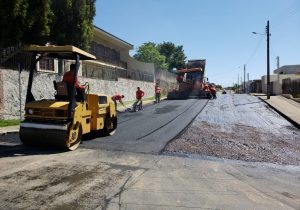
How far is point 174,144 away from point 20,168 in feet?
18.5

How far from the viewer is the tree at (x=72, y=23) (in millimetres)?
19922

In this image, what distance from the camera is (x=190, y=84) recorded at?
134ft

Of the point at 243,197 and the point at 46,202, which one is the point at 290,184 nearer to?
the point at 243,197

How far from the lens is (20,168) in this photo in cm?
923

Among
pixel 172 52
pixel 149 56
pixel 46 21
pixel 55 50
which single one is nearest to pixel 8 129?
pixel 46 21

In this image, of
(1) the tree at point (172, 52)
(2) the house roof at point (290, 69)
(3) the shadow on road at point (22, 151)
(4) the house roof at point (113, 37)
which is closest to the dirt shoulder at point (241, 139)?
(3) the shadow on road at point (22, 151)

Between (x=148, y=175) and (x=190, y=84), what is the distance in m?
32.1

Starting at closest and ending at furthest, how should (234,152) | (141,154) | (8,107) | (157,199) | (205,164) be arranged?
(157,199), (205,164), (141,154), (234,152), (8,107)

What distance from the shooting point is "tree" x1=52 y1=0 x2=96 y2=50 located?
784 inches

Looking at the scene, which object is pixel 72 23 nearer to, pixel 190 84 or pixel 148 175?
pixel 148 175

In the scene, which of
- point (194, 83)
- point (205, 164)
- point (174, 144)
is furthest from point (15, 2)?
point (194, 83)

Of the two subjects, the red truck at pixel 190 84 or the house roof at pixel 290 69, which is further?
the house roof at pixel 290 69

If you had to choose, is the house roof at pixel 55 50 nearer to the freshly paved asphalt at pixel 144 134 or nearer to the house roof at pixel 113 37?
the freshly paved asphalt at pixel 144 134

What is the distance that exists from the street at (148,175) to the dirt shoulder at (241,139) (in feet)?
0.21
